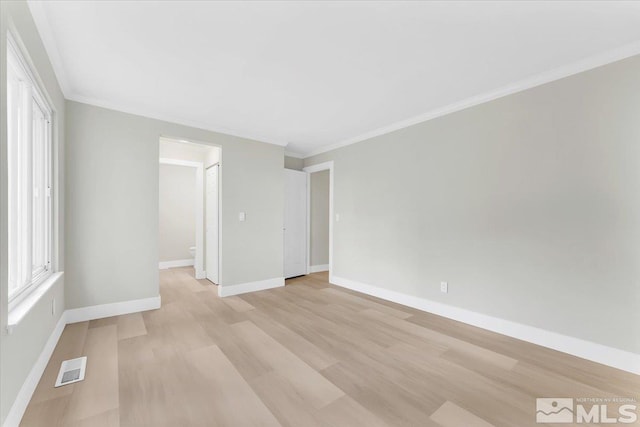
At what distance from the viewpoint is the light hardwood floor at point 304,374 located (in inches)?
62.9

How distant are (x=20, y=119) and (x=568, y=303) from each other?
4491 mm

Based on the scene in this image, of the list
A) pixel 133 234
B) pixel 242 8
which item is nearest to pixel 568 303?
pixel 242 8

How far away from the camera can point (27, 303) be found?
1.75 m

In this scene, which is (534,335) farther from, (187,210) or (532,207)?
(187,210)

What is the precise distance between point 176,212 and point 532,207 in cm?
661

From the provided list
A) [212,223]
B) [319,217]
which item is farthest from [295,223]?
[212,223]

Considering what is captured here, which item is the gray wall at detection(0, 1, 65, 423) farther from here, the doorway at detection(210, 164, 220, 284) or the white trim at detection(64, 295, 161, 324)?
the doorway at detection(210, 164, 220, 284)

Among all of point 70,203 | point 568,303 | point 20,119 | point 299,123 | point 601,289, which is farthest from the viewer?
point 299,123

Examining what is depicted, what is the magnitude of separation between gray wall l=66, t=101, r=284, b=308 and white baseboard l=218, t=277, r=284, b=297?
0.12 meters

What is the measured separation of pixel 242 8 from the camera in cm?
168

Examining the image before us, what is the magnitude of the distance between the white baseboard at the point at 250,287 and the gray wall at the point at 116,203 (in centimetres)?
12

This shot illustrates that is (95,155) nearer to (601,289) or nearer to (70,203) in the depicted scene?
(70,203)

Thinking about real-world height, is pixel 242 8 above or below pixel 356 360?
above

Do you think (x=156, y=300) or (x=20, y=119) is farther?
(x=156, y=300)
